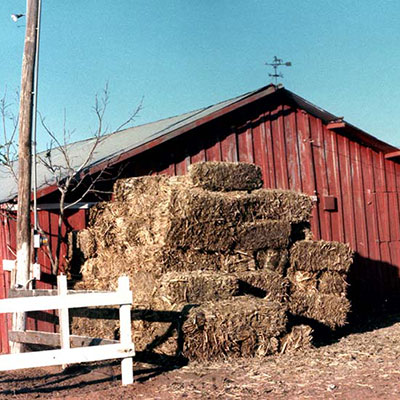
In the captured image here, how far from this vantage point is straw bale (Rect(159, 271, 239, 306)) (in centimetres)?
932

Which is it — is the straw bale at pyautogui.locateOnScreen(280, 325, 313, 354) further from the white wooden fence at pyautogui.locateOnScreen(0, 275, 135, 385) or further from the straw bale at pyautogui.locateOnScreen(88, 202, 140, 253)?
the straw bale at pyautogui.locateOnScreen(88, 202, 140, 253)

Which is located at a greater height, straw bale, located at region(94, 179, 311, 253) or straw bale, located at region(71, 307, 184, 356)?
straw bale, located at region(94, 179, 311, 253)

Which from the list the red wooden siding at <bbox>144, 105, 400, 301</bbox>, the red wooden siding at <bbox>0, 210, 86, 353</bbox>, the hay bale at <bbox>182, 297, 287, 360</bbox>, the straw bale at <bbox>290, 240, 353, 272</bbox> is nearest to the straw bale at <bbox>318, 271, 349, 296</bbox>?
the straw bale at <bbox>290, 240, 353, 272</bbox>

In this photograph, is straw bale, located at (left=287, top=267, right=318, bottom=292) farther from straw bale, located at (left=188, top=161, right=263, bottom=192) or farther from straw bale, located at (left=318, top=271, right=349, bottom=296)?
straw bale, located at (left=188, top=161, right=263, bottom=192)

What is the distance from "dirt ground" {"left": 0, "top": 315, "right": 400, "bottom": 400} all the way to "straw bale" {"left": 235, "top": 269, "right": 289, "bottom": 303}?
1077 millimetres

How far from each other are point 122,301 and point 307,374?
8.33 feet

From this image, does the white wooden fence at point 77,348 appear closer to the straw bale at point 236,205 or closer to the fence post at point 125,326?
the fence post at point 125,326

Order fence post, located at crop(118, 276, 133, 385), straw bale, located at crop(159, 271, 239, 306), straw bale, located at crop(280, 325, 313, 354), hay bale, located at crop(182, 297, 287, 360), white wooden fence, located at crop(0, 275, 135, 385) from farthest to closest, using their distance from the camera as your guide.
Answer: straw bale, located at crop(280, 325, 313, 354) → straw bale, located at crop(159, 271, 239, 306) → hay bale, located at crop(182, 297, 287, 360) → fence post, located at crop(118, 276, 133, 385) → white wooden fence, located at crop(0, 275, 135, 385)

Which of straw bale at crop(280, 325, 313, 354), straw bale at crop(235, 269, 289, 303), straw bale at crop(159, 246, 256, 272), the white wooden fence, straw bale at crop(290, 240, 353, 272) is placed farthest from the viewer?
straw bale at crop(290, 240, 353, 272)

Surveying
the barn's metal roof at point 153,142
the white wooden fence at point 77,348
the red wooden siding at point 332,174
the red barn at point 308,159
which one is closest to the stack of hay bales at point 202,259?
the barn's metal roof at point 153,142

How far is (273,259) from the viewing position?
1080 centimetres

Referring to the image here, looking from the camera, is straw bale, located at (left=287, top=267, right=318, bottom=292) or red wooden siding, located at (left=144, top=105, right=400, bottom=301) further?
red wooden siding, located at (left=144, top=105, right=400, bottom=301)

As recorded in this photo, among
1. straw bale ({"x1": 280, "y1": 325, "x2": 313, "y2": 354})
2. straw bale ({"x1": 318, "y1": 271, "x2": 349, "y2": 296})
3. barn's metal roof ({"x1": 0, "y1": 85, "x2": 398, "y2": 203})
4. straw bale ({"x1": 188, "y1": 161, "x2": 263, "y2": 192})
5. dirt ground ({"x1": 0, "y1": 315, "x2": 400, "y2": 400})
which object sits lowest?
dirt ground ({"x1": 0, "y1": 315, "x2": 400, "y2": 400})

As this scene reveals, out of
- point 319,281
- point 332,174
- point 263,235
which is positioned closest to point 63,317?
point 263,235
